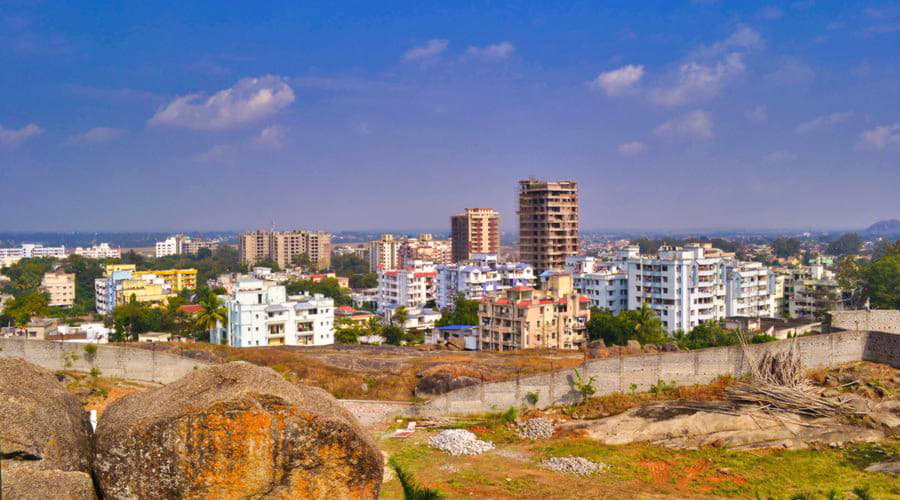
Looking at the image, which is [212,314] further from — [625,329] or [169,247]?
[169,247]

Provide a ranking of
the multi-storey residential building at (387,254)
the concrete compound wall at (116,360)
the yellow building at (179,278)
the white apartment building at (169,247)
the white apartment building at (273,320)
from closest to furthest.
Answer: the concrete compound wall at (116,360) < the white apartment building at (273,320) < the yellow building at (179,278) < the multi-storey residential building at (387,254) < the white apartment building at (169,247)

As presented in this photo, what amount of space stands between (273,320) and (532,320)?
17.3m

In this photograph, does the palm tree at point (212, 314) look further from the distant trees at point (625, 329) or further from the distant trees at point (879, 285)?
the distant trees at point (879, 285)

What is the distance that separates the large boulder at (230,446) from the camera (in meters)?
8.97

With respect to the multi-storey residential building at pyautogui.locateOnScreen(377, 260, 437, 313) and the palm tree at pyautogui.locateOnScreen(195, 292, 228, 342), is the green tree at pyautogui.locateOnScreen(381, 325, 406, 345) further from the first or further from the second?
the multi-storey residential building at pyautogui.locateOnScreen(377, 260, 437, 313)

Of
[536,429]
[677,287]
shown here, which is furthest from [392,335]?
[536,429]

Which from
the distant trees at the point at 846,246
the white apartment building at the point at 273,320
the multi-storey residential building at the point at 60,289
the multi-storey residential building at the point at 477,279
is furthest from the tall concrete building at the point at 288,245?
the distant trees at the point at 846,246

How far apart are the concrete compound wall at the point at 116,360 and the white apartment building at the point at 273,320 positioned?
20.6 meters

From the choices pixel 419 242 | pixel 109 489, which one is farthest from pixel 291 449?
pixel 419 242

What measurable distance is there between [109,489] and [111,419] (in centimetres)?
87

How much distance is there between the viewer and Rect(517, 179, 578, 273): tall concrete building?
92.5m

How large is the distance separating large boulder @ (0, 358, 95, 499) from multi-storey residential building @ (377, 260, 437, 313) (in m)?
70.7

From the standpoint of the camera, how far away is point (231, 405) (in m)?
9.04

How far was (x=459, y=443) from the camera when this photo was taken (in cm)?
2219
